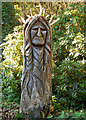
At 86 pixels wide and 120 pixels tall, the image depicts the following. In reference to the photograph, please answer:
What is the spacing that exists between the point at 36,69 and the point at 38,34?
72 centimetres

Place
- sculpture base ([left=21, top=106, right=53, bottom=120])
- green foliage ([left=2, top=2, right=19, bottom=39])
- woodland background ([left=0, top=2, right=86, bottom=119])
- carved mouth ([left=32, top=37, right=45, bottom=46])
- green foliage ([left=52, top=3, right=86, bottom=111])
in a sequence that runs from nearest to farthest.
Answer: sculpture base ([left=21, top=106, right=53, bottom=120]), carved mouth ([left=32, top=37, right=45, bottom=46]), woodland background ([left=0, top=2, right=86, bottom=119]), green foliage ([left=52, top=3, right=86, bottom=111]), green foliage ([left=2, top=2, right=19, bottom=39])

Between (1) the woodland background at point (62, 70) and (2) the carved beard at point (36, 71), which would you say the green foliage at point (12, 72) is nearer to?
(1) the woodland background at point (62, 70)

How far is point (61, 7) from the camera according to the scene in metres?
7.48

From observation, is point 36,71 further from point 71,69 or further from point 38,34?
point 71,69

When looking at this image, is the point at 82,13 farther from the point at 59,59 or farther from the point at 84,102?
the point at 84,102

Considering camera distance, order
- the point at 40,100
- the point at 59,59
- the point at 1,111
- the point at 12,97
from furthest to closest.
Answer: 1. the point at 59,59
2. the point at 12,97
3. the point at 1,111
4. the point at 40,100

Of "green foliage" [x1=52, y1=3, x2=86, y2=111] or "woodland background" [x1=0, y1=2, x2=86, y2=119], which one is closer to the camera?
"woodland background" [x1=0, y1=2, x2=86, y2=119]

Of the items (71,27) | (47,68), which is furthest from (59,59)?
(47,68)

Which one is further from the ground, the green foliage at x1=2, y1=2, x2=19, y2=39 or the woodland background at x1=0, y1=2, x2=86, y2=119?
the green foliage at x1=2, y1=2, x2=19, y2=39

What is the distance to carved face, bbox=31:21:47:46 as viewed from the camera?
335cm

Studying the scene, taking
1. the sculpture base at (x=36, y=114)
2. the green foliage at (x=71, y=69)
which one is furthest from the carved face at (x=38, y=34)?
the green foliage at (x=71, y=69)

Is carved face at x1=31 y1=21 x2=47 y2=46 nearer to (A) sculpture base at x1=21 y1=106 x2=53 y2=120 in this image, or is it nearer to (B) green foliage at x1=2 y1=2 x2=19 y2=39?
(A) sculpture base at x1=21 y1=106 x2=53 y2=120

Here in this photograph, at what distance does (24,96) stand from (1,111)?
784mm

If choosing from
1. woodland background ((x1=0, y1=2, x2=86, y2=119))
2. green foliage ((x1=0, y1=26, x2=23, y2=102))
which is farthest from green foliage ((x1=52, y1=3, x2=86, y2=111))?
green foliage ((x1=0, y1=26, x2=23, y2=102))
